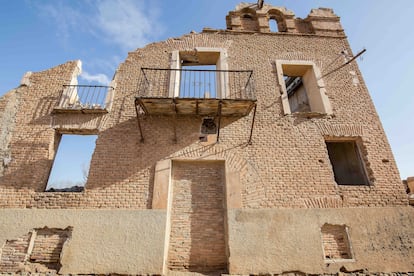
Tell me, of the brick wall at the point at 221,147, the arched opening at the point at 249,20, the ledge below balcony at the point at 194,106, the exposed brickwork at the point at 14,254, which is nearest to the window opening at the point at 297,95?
the brick wall at the point at 221,147

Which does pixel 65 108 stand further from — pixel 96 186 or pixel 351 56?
pixel 351 56

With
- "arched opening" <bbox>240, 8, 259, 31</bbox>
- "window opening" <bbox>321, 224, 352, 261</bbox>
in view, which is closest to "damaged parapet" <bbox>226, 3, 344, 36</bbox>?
"arched opening" <bbox>240, 8, 259, 31</bbox>

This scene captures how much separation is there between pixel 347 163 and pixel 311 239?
333 centimetres

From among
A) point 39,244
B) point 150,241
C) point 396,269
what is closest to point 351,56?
point 396,269

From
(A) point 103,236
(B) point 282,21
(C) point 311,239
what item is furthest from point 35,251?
(B) point 282,21

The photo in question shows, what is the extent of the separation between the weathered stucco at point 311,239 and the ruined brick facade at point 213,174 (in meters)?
0.02

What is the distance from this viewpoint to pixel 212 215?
5.88 m

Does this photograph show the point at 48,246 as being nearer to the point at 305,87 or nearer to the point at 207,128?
the point at 207,128

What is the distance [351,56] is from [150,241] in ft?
31.0

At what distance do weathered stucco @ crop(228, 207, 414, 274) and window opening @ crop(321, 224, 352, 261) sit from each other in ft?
0.41

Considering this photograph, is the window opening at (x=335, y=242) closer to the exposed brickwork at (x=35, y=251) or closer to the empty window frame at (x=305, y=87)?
the empty window frame at (x=305, y=87)

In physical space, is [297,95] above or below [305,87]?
above

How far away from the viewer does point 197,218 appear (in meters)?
5.84

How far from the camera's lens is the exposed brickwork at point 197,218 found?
5.44 metres
